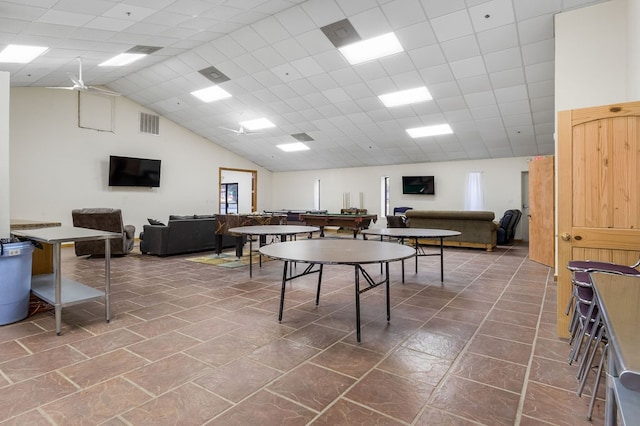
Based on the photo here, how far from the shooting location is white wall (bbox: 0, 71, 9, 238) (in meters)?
3.23

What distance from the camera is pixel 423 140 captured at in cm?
934

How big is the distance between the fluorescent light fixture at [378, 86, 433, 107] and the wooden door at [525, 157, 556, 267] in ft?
8.17

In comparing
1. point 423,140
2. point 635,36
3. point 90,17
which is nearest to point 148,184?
point 90,17

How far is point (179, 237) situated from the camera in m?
6.64

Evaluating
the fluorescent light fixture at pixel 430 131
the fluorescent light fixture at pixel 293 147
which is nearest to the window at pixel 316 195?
the fluorescent light fixture at pixel 293 147

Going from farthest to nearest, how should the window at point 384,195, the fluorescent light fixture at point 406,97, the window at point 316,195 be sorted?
the window at point 316,195
the window at point 384,195
the fluorescent light fixture at point 406,97

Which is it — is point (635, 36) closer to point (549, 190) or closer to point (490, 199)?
point (549, 190)

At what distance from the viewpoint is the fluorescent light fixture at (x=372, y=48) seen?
19.0ft

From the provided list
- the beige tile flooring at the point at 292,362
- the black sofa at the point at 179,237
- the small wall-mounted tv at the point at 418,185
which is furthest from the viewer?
the small wall-mounted tv at the point at 418,185

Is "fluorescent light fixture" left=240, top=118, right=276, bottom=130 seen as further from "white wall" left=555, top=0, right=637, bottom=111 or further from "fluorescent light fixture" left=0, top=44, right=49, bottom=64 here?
"white wall" left=555, top=0, right=637, bottom=111

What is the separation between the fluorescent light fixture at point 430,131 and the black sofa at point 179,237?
18.1 ft

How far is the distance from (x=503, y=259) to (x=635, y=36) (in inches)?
154

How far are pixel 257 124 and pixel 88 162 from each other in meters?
4.48

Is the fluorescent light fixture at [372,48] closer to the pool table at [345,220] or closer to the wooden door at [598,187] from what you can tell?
the pool table at [345,220]
